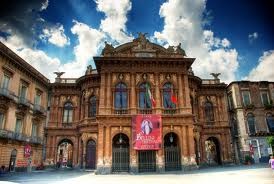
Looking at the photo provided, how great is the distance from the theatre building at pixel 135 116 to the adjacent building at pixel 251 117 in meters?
4.05

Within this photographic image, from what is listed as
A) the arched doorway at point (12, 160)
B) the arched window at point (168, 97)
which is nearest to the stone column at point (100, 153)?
the arched window at point (168, 97)

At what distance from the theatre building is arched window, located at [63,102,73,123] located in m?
0.04

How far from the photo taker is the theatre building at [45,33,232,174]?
72.5ft

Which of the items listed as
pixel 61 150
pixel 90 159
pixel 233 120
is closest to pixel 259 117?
pixel 233 120

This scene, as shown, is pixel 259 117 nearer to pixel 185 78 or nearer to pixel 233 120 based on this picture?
pixel 233 120

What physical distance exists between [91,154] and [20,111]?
872cm

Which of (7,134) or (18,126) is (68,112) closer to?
(18,126)

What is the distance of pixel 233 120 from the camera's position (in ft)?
110

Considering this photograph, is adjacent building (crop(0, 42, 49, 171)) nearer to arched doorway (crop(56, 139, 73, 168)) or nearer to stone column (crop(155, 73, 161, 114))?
stone column (crop(155, 73, 161, 114))

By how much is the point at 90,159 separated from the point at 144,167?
631cm

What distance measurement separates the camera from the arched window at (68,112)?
2885 centimetres

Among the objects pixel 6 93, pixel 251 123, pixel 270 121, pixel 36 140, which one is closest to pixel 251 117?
pixel 251 123

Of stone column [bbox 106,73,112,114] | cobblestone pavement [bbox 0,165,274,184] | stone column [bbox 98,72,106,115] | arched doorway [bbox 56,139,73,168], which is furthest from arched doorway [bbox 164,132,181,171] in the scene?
arched doorway [bbox 56,139,73,168]

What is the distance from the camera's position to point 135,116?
22.5 m
